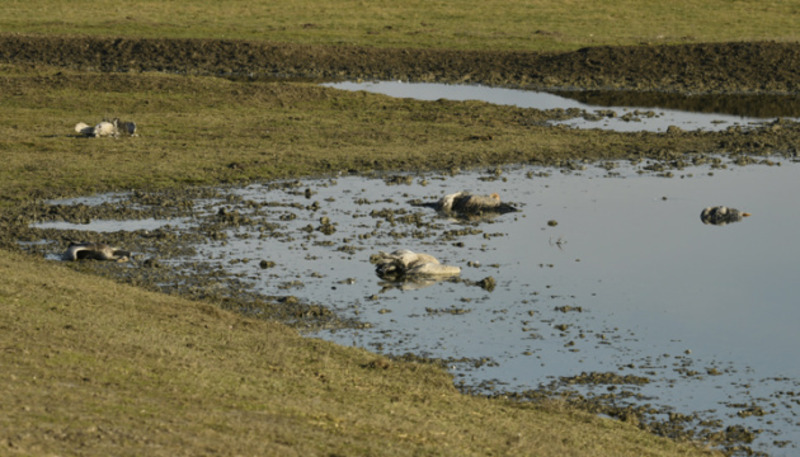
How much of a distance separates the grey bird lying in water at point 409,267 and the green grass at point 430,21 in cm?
2833

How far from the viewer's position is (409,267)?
1530 centimetres

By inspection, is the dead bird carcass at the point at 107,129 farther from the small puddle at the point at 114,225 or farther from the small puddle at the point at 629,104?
the small puddle at the point at 629,104

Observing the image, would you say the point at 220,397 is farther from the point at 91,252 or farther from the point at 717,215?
the point at 717,215

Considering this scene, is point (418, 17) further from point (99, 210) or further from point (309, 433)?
point (309, 433)

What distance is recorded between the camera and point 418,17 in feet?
170

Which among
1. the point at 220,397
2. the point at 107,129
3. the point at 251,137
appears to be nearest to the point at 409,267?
the point at 220,397

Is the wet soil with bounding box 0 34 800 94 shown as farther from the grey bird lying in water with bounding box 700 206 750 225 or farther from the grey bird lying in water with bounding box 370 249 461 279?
the grey bird lying in water with bounding box 370 249 461 279

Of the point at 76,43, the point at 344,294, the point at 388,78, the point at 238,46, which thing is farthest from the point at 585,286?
the point at 76,43

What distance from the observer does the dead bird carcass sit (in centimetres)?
2469

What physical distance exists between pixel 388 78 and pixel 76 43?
12343 millimetres

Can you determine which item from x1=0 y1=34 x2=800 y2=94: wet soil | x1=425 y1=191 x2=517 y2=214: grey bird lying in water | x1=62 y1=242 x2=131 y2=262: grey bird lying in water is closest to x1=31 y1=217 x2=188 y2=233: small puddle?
x1=62 y1=242 x2=131 y2=262: grey bird lying in water

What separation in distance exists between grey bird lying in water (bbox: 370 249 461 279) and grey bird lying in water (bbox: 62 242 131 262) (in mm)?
3620

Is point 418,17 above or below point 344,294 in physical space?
above

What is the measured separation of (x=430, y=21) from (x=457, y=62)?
11827mm
